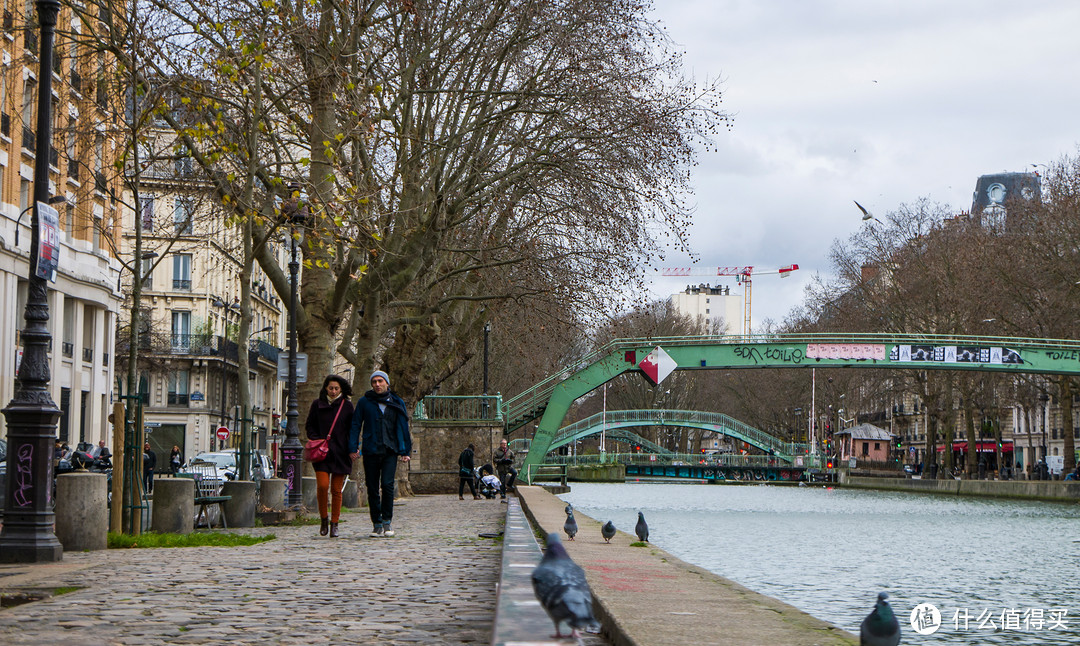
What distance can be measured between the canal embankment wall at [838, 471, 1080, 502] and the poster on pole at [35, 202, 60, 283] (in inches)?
1634

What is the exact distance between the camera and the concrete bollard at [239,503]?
53.5ft

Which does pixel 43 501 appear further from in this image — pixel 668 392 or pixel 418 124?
pixel 668 392

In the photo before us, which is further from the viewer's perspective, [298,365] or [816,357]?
[816,357]

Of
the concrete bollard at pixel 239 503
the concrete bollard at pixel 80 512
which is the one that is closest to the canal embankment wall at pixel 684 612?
the concrete bollard at pixel 80 512

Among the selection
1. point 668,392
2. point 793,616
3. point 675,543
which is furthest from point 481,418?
point 668,392

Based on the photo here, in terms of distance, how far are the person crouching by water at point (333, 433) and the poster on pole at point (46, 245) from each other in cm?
412

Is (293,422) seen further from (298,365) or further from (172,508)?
(172,508)

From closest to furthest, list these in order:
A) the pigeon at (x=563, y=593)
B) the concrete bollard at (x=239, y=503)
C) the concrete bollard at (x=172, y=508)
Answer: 1. the pigeon at (x=563, y=593)
2. the concrete bollard at (x=172, y=508)
3. the concrete bollard at (x=239, y=503)

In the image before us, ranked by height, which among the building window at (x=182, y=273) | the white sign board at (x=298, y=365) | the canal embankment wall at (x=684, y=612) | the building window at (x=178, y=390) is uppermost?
the building window at (x=182, y=273)

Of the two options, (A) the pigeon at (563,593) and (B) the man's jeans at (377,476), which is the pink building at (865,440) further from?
(A) the pigeon at (563,593)

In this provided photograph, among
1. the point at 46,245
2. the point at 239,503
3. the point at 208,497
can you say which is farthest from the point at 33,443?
the point at 239,503

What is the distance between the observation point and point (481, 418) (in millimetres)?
41938

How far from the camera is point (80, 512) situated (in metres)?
12.0

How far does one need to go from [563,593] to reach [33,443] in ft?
22.9
